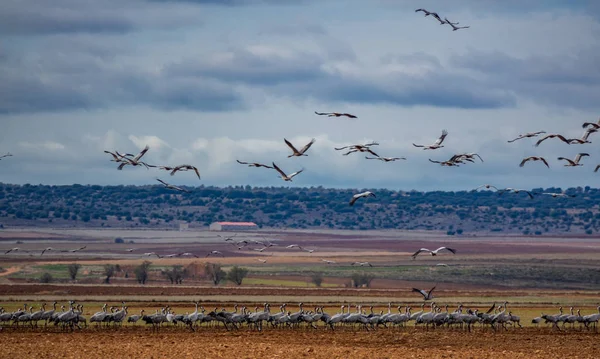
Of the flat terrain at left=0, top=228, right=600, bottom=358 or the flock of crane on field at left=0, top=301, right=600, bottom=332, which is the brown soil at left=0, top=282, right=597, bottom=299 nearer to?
the flat terrain at left=0, top=228, right=600, bottom=358

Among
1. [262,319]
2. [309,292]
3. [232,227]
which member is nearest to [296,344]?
[262,319]

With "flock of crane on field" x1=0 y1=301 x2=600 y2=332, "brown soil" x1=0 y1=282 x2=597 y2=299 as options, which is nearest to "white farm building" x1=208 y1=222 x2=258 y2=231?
"brown soil" x1=0 y1=282 x2=597 y2=299

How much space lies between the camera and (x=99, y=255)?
387 ft

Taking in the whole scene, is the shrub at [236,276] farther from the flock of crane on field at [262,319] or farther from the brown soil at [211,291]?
the flock of crane on field at [262,319]

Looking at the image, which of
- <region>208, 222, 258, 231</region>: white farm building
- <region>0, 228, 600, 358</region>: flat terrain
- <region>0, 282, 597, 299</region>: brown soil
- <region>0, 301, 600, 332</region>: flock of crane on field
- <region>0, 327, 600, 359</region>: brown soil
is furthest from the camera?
<region>208, 222, 258, 231</region>: white farm building

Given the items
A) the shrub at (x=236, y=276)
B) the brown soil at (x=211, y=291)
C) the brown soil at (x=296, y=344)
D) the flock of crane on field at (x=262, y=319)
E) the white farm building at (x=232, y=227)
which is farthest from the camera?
the white farm building at (x=232, y=227)

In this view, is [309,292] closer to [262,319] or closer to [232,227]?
[262,319]

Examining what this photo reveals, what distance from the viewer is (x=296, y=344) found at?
35.6m

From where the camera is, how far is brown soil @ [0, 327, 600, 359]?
3180 cm

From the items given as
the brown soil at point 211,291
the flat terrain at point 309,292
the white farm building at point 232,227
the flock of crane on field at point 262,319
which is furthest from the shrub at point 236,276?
the white farm building at point 232,227

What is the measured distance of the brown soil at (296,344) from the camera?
104ft

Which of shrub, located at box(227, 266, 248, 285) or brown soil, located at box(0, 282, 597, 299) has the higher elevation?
shrub, located at box(227, 266, 248, 285)

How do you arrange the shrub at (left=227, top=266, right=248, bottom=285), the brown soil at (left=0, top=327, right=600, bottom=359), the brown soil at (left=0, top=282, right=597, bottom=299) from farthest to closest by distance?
1. the shrub at (left=227, top=266, right=248, bottom=285)
2. the brown soil at (left=0, top=282, right=597, bottom=299)
3. the brown soil at (left=0, top=327, right=600, bottom=359)

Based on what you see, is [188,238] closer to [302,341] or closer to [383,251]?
[383,251]
